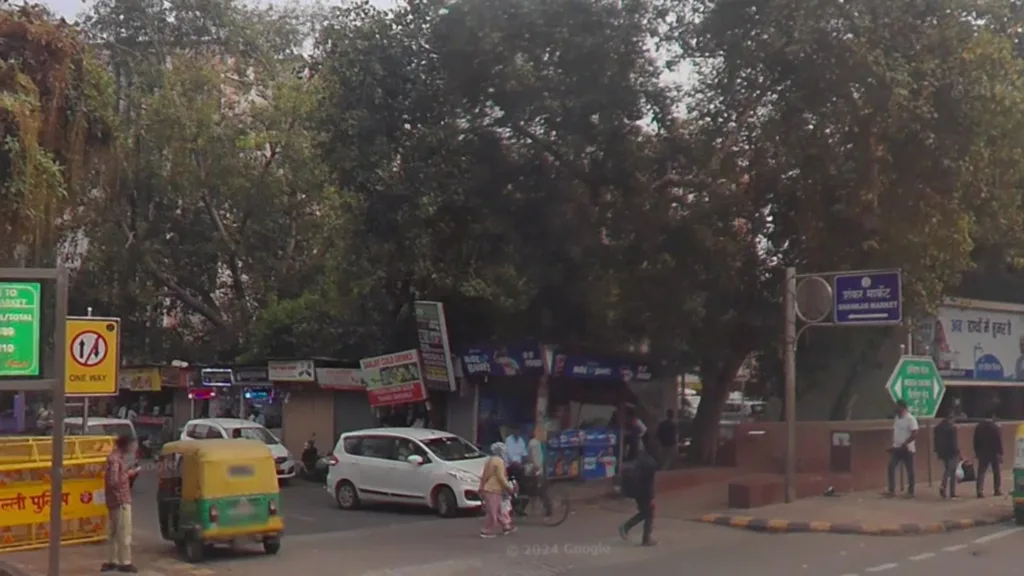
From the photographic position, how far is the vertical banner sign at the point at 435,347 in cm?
2659

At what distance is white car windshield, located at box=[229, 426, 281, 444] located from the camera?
94.3 feet

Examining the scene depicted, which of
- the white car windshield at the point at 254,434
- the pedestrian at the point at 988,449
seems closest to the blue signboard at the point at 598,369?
the pedestrian at the point at 988,449

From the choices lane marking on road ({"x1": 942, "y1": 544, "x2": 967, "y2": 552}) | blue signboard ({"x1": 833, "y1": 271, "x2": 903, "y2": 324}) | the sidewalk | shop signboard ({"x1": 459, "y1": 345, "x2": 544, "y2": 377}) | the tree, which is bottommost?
lane marking on road ({"x1": 942, "y1": 544, "x2": 967, "y2": 552})

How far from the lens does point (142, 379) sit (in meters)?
39.3

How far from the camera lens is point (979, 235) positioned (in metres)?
26.9

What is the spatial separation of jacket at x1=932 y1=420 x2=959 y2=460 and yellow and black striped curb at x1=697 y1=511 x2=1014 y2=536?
246cm

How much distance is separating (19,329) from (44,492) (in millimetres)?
5685

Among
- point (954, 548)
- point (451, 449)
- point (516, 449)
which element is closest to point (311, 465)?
point (451, 449)

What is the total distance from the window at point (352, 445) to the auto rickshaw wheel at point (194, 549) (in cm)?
757

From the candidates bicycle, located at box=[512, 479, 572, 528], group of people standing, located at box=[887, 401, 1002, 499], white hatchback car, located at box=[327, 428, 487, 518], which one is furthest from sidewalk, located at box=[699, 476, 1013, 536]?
white hatchback car, located at box=[327, 428, 487, 518]

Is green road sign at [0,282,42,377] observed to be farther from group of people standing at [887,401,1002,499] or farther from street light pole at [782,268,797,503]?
group of people standing at [887,401,1002,499]

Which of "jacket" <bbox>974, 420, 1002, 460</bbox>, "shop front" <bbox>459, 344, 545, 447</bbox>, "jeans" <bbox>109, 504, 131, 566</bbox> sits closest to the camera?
"jeans" <bbox>109, 504, 131, 566</bbox>

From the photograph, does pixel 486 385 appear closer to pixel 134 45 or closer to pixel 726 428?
pixel 726 428

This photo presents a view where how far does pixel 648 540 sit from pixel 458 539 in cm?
302
